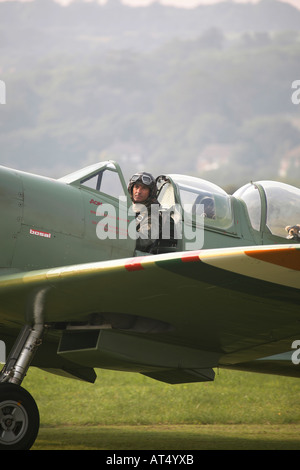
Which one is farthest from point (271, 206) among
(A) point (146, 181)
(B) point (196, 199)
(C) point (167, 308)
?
(C) point (167, 308)

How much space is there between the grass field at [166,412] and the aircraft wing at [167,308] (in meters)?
1.25

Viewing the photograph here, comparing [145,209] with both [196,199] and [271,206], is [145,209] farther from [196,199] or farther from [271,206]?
[271,206]

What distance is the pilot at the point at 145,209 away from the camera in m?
6.10

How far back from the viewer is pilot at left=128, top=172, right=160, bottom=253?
6.10 metres

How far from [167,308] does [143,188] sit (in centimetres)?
154

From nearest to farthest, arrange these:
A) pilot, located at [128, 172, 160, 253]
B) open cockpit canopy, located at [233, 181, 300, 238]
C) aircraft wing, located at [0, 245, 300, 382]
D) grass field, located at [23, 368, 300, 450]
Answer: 1. aircraft wing, located at [0, 245, 300, 382]
2. pilot, located at [128, 172, 160, 253]
3. open cockpit canopy, located at [233, 181, 300, 238]
4. grass field, located at [23, 368, 300, 450]

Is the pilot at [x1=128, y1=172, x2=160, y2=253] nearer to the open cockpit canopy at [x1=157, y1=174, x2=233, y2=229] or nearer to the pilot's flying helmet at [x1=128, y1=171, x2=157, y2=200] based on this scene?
the pilot's flying helmet at [x1=128, y1=171, x2=157, y2=200]

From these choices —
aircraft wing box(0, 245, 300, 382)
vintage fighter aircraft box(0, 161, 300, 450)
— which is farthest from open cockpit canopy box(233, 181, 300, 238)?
aircraft wing box(0, 245, 300, 382)

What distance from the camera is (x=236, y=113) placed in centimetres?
19638

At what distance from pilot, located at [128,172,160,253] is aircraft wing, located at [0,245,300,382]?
34.5 inches

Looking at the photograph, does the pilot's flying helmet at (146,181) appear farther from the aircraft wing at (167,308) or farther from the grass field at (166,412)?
the grass field at (166,412)

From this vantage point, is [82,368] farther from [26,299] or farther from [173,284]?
[173,284]

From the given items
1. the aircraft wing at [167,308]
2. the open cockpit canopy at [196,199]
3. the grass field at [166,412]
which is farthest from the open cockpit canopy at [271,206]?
the grass field at [166,412]

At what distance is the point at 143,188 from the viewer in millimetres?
6266
